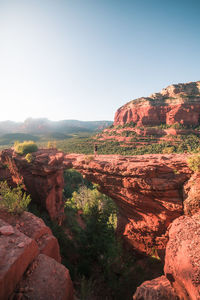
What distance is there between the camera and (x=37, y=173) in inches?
450

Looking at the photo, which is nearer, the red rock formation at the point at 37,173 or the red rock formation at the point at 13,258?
the red rock formation at the point at 13,258

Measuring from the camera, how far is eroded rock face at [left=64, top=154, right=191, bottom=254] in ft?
21.9

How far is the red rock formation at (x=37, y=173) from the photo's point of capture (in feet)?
36.3

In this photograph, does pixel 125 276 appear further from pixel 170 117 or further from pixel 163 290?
pixel 170 117

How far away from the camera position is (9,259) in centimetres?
310

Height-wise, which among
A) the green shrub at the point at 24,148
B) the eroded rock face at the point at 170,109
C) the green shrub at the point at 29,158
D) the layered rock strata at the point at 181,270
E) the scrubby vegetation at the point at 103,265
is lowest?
the scrubby vegetation at the point at 103,265

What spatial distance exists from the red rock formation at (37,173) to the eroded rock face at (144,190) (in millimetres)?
3235

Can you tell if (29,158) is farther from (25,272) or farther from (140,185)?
(140,185)

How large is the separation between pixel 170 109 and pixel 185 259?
196 feet

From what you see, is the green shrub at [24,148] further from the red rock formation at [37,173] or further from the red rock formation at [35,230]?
the red rock formation at [35,230]

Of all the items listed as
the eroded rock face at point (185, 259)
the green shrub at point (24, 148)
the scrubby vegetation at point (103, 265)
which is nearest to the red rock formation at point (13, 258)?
Answer: the scrubby vegetation at point (103, 265)

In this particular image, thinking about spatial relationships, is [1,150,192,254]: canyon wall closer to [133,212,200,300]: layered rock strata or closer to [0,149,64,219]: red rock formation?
[0,149,64,219]: red rock formation

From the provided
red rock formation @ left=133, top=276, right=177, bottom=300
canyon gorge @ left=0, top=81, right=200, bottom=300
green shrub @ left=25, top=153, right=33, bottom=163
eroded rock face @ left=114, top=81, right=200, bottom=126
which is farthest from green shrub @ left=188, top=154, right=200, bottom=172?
eroded rock face @ left=114, top=81, right=200, bottom=126

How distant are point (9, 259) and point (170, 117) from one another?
5969cm
